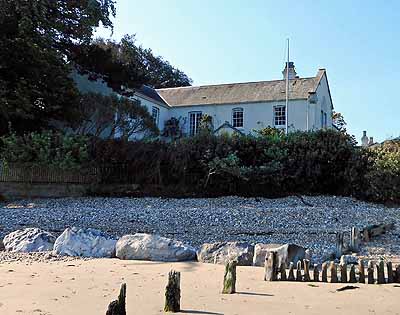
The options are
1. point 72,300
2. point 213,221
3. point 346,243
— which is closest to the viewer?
point 72,300

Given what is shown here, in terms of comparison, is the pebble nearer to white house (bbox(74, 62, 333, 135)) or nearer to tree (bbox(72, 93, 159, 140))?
tree (bbox(72, 93, 159, 140))

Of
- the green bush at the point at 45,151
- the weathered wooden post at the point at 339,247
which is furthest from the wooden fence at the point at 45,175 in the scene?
the weathered wooden post at the point at 339,247

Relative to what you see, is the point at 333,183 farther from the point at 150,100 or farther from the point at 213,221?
the point at 150,100

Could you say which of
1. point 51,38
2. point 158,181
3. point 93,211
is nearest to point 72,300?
point 93,211

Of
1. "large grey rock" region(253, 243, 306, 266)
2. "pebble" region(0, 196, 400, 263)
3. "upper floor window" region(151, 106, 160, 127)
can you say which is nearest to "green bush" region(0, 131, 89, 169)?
"pebble" region(0, 196, 400, 263)

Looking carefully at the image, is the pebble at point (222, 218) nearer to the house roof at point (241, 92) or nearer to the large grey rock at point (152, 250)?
the large grey rock at point (152, 250)

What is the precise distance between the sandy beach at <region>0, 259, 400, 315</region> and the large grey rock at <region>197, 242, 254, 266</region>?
0.30 m

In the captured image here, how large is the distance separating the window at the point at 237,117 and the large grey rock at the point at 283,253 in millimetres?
24803

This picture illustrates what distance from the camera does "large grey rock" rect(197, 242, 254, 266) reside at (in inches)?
272

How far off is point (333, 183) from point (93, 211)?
8270 millimetres

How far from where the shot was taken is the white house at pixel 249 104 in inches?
1181

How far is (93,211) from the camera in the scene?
12453 mm

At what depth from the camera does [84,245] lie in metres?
8.00

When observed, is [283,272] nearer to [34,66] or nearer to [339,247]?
[339,247]
